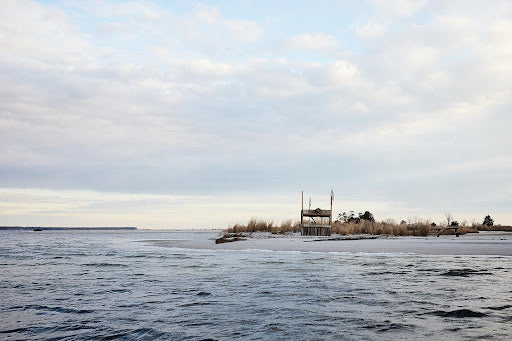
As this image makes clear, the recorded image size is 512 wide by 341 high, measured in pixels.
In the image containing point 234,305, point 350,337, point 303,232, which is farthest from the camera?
point 303,232

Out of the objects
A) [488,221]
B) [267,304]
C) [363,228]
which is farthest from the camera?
[488,221]

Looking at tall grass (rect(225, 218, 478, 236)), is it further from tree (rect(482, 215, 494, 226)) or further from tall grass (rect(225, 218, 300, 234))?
tree (rect(482, 215, 494, 226))

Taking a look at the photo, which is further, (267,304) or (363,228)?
(363,228)

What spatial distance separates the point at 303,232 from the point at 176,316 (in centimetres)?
3201

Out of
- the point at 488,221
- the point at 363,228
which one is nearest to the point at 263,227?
the point at 363,228

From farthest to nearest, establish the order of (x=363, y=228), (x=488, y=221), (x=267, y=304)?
1. (x=488, y=221)
2. (x=363, y=228)
3. (x=267, y=304)

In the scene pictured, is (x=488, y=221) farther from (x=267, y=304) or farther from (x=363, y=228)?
(x=267, y=304)

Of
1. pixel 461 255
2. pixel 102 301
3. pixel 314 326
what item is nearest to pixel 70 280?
pixel 102 301

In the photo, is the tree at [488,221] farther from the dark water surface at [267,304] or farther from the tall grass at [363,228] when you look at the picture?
the dark water surface at [267,304]

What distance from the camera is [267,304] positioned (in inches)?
354

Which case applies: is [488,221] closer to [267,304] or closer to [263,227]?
[263,227]

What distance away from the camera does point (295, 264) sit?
1681cm

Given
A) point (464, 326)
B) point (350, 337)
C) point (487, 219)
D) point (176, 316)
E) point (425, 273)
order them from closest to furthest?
point (350, 337) < point (464, 326) < point (176, 316) < point (425, 273) < point (487, 219)

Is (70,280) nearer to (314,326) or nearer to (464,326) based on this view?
(314,326)
